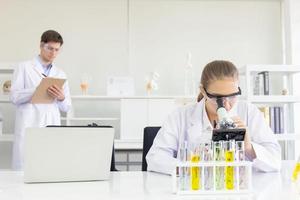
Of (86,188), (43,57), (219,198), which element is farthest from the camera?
(43,57)

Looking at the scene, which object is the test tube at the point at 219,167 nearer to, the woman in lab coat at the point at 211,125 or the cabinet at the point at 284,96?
the woman in lab coat at the point at 211,125

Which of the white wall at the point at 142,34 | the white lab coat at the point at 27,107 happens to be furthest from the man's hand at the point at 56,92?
the white wall at the point at 142,34

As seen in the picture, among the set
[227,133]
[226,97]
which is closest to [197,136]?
[226,97]

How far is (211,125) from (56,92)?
4.85 ft

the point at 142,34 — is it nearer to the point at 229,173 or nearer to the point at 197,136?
the point at 197,136

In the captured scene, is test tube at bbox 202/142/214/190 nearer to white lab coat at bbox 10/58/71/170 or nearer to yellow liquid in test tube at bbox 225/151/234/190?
yellow liquid in test tube at bbox 225/151/234/190

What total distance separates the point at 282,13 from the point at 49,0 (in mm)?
2577

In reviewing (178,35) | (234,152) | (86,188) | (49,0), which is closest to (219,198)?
(234,152)

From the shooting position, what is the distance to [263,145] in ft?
5.36

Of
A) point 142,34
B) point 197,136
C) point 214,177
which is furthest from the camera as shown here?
point 142,34

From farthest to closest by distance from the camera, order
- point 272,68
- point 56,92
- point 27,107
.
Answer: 1. point 272,68
2. point 27,107
3. point 56,92

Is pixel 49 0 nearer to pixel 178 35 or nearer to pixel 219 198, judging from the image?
pixel 178 35

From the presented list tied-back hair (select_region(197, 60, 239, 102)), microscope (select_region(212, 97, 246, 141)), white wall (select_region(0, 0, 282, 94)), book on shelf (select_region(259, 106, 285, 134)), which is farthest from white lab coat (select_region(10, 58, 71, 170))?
microscope (select_region(212, 97, 246, 141))

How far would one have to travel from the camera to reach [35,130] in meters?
1.20
